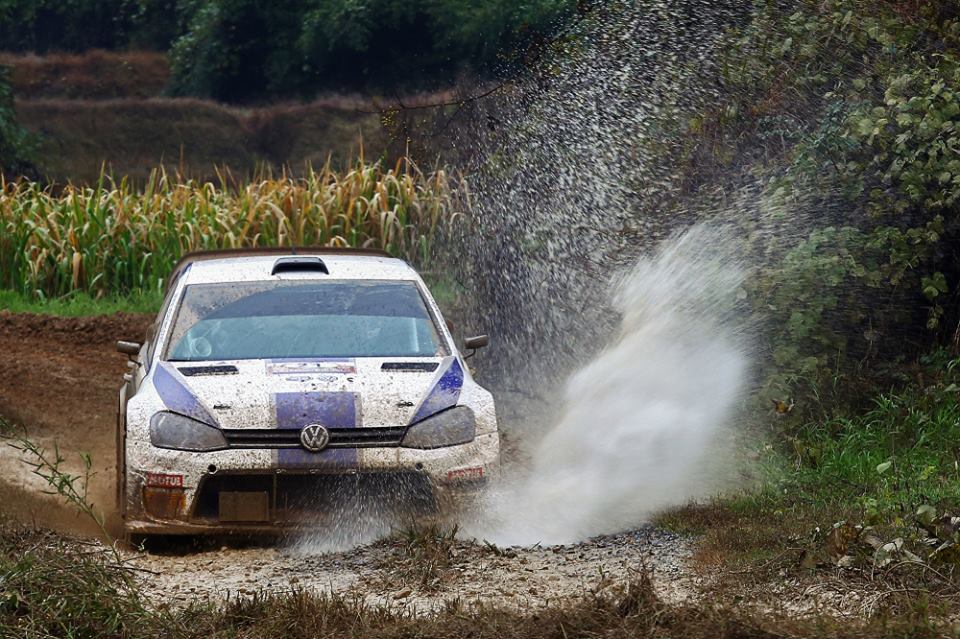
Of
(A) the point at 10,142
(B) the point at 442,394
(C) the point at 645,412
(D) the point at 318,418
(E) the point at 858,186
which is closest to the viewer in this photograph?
(D) the point at 318,418

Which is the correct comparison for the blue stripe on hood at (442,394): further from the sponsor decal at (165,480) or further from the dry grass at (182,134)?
the dry grass at (182,134)

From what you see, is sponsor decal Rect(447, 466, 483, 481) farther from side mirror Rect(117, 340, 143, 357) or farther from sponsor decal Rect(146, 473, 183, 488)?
side mirror Rect(117, 340, 143, 357)

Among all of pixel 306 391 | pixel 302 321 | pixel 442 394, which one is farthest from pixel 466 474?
pixel 302 321

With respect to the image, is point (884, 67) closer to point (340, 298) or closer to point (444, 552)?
point (340, 298)

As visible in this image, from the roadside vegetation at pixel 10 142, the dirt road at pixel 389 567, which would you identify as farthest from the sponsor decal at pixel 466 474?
the roadside vegetation at pixel 10 142

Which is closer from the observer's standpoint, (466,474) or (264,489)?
(264,489)

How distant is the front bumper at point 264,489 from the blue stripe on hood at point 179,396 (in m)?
0.20

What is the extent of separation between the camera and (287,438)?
6.63 metres

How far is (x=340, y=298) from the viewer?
7961 millimetres

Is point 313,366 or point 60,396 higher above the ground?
point 313,366

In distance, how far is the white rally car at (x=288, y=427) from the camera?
6.57 m

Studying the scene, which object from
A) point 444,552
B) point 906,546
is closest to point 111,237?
point 444,552

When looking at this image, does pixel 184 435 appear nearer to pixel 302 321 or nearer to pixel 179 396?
pixel 179 396

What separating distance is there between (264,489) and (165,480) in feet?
1.45
